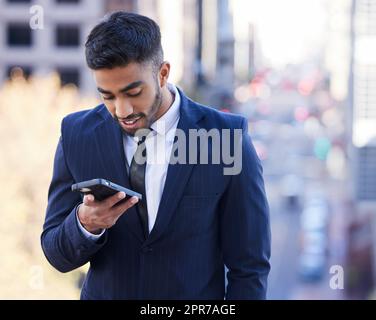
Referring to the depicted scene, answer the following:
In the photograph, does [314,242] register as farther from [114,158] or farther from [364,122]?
[114,158]

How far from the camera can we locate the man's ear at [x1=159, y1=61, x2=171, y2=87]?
2490 millimetres

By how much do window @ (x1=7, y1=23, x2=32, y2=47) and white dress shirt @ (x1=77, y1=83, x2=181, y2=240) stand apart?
38791 millimetres

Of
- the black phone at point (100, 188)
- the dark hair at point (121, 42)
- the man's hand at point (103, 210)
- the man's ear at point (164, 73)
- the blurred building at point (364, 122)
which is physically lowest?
the blurred building at point (364, 122)

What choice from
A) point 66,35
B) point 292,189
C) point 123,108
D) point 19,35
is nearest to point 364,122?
point 292,189

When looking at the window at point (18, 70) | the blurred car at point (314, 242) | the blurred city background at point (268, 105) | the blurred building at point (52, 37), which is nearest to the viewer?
the blurred city background at point (268, 105)

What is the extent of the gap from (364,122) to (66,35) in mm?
24502

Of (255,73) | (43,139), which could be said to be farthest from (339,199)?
(43,139)

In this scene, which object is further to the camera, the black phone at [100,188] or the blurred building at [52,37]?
the blurred building at [52,37]

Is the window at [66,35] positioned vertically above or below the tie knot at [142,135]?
above

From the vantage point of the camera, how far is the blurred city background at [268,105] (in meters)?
27.4

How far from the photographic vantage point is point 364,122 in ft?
190

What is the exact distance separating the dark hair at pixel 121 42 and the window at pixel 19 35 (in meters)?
38.9

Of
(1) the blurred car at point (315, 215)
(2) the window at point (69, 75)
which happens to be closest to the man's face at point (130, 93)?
(2) the window at point (69, 75)

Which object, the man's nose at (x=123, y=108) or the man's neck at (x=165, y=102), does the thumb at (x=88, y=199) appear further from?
the man's neck at (x=165, y=102)
